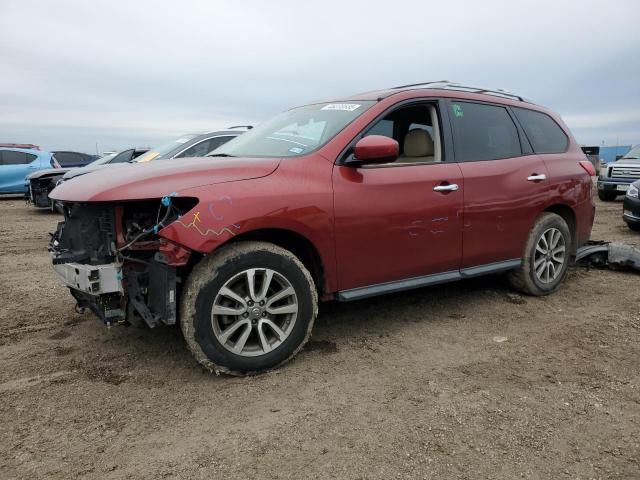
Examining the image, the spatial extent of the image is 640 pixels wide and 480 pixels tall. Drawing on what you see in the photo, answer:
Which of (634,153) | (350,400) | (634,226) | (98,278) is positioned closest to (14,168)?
(98,278)

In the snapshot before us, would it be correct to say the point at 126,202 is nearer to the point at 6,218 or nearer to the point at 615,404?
the point at 615,404

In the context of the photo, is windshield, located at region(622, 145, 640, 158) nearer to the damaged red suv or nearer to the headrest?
the damaged red suv

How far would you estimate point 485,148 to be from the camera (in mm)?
4215

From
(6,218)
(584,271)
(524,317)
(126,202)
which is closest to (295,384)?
(126,202)

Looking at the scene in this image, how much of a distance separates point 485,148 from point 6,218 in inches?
449

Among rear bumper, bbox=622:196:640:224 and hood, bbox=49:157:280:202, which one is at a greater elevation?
hood, bbox=49:157:280:202

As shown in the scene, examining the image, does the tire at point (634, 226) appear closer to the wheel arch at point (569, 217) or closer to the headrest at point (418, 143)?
the wheel arch at point (569, 217)

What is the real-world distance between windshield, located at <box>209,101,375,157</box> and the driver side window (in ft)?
1.23

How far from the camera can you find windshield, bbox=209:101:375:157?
3.48 meters

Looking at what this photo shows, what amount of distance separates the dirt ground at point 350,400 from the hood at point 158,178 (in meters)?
1.13

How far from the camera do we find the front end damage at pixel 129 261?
277 cm

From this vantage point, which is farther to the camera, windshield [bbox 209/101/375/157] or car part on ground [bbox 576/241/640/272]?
car part on ground [bbox 576/241/640/272]

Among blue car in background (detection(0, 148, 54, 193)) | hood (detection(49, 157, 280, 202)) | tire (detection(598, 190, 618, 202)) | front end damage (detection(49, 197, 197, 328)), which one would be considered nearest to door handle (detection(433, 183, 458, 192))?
hood (detection(49, 157, 280, 202))

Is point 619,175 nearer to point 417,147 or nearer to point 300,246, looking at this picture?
point 417,147
